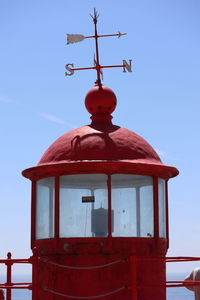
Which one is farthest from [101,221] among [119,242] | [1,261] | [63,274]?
[1,261]

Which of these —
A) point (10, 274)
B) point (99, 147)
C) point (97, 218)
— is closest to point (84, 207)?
point (97, 218)

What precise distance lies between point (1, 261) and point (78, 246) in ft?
4.60

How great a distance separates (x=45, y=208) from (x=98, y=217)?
1079 millimetres

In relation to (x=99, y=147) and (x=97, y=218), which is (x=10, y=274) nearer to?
(x=97, y=218)

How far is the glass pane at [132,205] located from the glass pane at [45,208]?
3.78ft

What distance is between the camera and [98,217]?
10391mm

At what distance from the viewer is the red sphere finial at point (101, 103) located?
38.3ft

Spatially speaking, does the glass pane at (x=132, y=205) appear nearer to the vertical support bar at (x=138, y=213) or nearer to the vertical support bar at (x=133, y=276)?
the vertical support bar at (x=138, y=213)

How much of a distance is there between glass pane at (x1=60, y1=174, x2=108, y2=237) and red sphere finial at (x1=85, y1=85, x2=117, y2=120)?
1632 millimetres

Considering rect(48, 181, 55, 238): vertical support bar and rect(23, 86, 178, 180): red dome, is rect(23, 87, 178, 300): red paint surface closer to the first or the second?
rect(23, 86, 178, 180): red dome

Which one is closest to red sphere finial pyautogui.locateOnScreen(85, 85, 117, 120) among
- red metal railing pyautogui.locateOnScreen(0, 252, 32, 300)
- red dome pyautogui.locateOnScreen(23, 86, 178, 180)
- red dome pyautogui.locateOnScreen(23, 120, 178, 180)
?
red dome pyautogui.locateOnScreen(23, 86, 178, 180)

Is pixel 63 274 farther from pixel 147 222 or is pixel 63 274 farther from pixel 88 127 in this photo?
pixel 88 127

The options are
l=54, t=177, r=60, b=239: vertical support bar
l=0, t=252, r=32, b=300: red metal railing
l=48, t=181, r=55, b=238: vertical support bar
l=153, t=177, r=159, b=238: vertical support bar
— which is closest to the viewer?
Answer: l=0, t=252, r=32, b=300: red metal railing

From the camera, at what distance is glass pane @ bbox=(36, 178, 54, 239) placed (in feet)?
34.9
